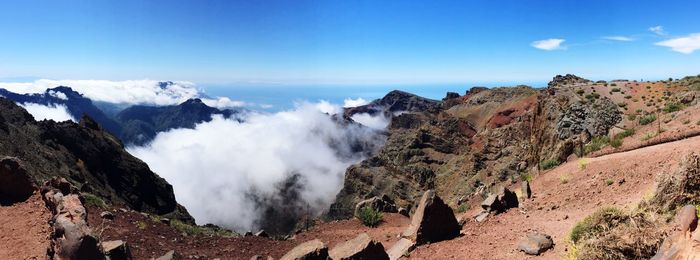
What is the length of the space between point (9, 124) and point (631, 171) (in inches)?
2195

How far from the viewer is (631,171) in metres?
19.0

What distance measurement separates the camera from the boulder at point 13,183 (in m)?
17.8

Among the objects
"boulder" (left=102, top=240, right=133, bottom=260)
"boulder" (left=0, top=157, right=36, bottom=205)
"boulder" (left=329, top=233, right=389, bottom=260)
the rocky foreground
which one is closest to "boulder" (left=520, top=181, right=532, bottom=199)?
the rocky foreground

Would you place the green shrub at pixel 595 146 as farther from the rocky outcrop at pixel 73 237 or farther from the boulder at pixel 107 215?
the boulder at pixel 107 215

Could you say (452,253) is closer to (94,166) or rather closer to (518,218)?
(518,218)

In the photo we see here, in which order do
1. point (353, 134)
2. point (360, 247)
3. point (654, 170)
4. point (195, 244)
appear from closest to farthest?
point (360, 247), point (654, 170), point (195, 244), point (353, 134)

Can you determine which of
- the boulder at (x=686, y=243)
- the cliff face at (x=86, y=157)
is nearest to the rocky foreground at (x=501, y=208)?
the boulder at (x=686, y=243)

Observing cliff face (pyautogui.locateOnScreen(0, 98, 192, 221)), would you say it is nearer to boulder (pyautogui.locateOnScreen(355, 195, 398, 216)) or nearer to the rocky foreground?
the rocky foreground

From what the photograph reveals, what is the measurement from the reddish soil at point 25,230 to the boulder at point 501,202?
17.1 metres

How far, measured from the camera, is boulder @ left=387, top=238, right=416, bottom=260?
1706 centimetres

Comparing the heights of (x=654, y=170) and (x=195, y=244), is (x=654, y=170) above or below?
above

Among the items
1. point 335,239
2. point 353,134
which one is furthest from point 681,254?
point 353,134

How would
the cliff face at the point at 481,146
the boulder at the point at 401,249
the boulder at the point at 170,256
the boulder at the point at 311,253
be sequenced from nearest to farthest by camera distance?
the boulder at the point at 311,253
the boulder at the point at 401,249
the boulder at the point at 170,256
the cliff face at the point at 481,146

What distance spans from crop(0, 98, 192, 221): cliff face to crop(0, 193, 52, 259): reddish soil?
2654 centimetres
